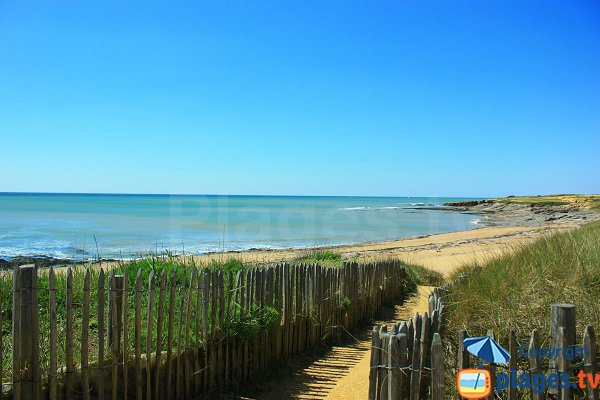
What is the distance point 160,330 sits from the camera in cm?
477

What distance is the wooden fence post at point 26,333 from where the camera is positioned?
3.89 m

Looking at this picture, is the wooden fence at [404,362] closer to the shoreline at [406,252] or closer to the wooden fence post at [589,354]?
the wooden fence post at [589,354]

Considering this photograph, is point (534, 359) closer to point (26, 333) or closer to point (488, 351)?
point (488, 351)

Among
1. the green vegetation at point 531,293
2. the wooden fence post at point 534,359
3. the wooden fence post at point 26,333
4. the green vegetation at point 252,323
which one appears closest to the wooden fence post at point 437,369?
the wooden fence post at point 534,359

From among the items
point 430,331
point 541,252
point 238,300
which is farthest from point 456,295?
point 238,300

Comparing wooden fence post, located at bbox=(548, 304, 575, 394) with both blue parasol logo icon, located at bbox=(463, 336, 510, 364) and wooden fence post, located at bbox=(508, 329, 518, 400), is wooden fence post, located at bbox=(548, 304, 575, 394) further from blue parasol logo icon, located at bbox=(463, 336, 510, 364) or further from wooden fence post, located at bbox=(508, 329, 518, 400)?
blue parasol logo icon, located at bbox=(463, 336, 510, 364)

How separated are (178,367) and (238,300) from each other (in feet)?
3.87

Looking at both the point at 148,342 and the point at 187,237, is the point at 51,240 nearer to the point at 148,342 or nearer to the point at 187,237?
the point at 187,237

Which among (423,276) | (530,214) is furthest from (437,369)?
(530,214)

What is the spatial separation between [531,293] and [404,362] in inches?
78.2

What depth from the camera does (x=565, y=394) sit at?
3240mm

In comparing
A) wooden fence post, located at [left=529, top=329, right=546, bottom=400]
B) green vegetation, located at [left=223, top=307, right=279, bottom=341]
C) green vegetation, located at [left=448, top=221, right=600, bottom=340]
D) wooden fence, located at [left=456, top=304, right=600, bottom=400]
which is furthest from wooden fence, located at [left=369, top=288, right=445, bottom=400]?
green vegetation, located at [left=223, top=307, right=279, bottom=341]

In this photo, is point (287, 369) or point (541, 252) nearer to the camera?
point (287, 369)

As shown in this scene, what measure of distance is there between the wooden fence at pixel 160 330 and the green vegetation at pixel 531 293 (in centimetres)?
215
